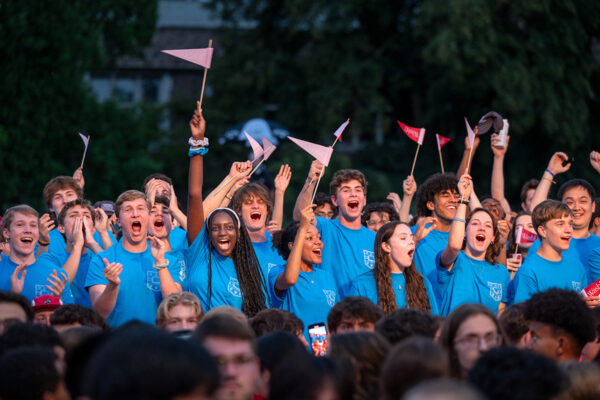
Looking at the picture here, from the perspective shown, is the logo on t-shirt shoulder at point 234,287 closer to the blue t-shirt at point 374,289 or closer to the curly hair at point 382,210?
the blue t-shirt at point 374,289

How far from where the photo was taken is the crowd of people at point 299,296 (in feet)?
9.75

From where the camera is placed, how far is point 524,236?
305 inches

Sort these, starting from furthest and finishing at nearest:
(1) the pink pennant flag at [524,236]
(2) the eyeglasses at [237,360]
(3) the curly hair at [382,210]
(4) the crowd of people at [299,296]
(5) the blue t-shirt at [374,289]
Answer: (3) the curly hair at [382,210] → (1) the pink pennant flag at [524,236] → (5) the blue t-shirt at [374,289] → (2) the eyeglasses at [237,360] → (4) the crowd of people at [299,296]

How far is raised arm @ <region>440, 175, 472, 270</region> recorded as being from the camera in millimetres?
6117

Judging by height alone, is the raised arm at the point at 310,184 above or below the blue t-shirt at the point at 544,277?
above

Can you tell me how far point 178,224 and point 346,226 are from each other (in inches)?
64.5

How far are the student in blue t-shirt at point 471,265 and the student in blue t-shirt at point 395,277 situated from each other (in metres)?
0.22

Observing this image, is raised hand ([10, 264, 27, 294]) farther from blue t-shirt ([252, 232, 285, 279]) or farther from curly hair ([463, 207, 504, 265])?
curly hair ([463, 207, 504, 265])

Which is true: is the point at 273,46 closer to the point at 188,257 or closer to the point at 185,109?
the point at 185,109

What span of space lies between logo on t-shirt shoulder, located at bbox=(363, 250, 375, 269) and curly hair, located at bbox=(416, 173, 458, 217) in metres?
0.91

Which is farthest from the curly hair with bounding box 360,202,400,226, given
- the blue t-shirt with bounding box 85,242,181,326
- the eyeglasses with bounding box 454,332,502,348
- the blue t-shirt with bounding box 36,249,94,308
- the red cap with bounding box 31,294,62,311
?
the eyeglasses with bounding box 454,332,502,348

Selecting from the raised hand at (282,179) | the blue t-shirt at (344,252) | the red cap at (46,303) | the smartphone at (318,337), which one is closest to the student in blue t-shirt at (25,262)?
the red cap at (46,303)

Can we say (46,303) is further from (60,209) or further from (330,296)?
(60,209)

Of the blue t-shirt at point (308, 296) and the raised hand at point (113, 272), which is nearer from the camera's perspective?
the raised hand at point (113, 272)
